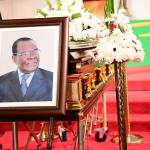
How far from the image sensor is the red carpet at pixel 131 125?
143 inches

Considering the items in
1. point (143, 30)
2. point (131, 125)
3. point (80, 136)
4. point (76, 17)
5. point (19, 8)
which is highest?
point (19, 8)

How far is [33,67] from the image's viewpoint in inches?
67.1

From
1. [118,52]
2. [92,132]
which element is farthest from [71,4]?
[92,132]

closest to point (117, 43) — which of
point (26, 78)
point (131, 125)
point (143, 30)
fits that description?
point (26, 78)

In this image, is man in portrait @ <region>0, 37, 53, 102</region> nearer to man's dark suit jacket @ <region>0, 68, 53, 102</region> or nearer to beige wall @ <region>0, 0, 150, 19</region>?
man's dark suit jacket @ <region>0, 68, 53, 102</region>

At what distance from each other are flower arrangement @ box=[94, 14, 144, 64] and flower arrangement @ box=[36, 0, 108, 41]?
10 centimetres

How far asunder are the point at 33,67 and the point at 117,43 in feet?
2.81

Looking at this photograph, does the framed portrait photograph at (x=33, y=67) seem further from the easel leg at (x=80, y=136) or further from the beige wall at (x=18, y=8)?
the beige wall at (x=18, y=8)

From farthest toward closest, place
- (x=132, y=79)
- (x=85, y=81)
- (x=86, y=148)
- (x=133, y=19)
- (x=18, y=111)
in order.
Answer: (x=133, y=19)
(x=132, y=79)
(x=86, y=148)
(x=85, y=81)
(x=18, y=111)

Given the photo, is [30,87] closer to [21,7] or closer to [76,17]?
[76,17]

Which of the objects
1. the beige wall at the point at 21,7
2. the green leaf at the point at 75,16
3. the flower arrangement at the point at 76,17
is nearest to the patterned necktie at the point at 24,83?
the flower arrangement at the point at 76,17

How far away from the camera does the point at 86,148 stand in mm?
3590

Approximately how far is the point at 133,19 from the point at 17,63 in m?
6.32

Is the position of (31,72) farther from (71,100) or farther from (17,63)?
(71,100)
